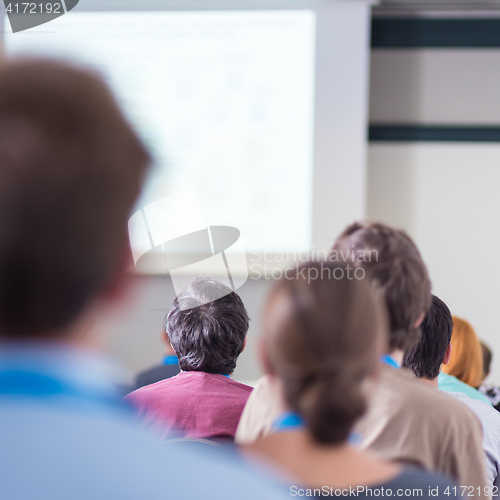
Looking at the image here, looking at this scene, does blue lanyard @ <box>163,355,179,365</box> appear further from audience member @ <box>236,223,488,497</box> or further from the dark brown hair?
the dark brown hair

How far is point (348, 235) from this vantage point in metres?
1.15

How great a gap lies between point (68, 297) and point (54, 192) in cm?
7

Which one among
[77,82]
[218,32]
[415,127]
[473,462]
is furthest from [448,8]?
[77,82]

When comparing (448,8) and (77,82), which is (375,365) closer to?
(77,82)

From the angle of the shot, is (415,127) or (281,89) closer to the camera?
(281,89)

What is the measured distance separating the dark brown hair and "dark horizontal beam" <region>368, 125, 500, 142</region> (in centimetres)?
412

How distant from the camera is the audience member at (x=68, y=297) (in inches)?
12.1

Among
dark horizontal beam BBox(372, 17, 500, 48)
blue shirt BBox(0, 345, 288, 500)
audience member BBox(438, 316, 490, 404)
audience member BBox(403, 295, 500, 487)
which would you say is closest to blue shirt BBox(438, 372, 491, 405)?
audience member BBox(438, 316, 490, 404)

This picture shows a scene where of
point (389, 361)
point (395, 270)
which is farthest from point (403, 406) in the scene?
point (395, 270)

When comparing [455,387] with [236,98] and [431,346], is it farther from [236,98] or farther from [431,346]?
[236,98]

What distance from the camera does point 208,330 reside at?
161 cm

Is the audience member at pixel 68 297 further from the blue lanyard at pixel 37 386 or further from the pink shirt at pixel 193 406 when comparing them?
the pink shirt at pixel 193 406

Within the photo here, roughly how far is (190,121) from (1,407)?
3.82 meters

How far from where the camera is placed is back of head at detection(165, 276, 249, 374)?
5.24ft
